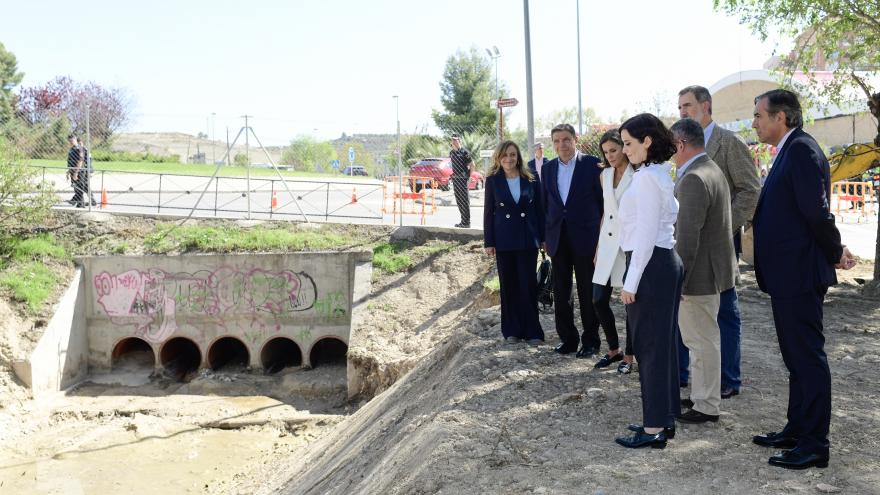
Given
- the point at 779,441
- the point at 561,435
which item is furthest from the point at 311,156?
the point at 779,441

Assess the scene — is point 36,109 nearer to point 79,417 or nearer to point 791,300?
point 79,417

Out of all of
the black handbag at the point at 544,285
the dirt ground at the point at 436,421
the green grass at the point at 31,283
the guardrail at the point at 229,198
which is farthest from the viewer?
the guardrail at the point at 229,198

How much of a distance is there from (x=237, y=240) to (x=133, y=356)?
339cm

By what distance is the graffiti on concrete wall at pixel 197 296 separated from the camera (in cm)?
1568

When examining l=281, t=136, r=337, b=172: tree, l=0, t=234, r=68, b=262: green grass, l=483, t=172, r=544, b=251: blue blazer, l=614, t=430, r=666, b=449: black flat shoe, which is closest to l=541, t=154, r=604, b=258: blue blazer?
l=483, t=172, r=544, b=251: blue blazer

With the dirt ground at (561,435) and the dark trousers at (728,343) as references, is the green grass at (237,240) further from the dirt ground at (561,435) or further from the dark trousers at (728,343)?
the dark trousers at (728,343)

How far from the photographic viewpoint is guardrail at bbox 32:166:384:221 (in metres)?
18.5

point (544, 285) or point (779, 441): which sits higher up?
point (544, 285)

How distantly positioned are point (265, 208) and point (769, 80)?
77.5 feet

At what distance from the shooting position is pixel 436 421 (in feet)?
19.0

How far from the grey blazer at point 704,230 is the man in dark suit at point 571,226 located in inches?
70.2

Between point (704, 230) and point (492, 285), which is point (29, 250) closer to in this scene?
point (492, 285)

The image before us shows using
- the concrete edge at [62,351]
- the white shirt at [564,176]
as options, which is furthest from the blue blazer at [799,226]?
the concrete edge at [62,351]

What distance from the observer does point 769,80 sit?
33.6 m
